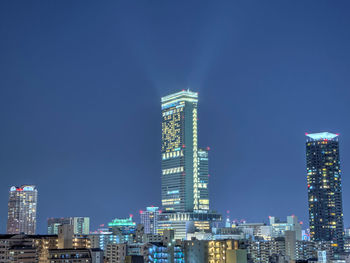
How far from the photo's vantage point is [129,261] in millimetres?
81438

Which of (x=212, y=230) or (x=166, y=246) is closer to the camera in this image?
(x=166, y=246)

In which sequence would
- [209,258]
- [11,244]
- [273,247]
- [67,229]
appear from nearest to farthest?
[209,258], [11,244], [67,229], [273,247]

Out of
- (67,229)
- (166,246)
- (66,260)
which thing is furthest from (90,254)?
(67,229)

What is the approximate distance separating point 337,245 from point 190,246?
127 metres

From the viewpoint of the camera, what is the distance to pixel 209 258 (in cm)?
7662

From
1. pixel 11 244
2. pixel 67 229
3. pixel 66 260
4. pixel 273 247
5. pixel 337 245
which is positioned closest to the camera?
pixel 66 260

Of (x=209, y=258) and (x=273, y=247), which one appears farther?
(x=273, y=247)

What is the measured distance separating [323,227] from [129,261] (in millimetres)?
133824

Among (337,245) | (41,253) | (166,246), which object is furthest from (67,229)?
(337,245)

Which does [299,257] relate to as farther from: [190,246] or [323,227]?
[190,246]

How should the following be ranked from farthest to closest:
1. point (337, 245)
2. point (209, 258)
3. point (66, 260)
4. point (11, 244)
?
point (337, 245)
point (11, 244)
point (66, 260)
point (209, 258)

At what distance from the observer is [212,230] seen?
7820 inches

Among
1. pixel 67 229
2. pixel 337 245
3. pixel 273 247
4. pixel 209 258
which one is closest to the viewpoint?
pixel 209 258

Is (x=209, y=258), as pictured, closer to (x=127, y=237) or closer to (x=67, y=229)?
(x=67, y=229)
